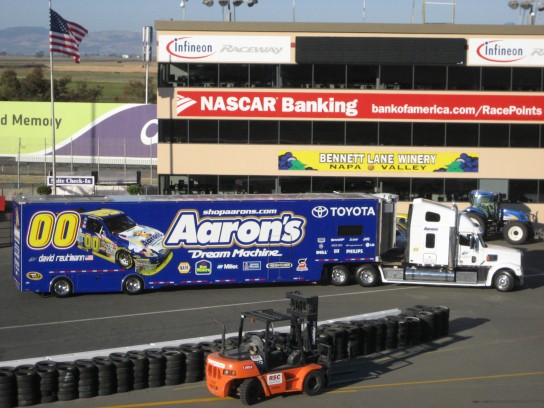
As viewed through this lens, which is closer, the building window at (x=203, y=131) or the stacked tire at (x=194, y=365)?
the stacked tire at (x=194, y=365)

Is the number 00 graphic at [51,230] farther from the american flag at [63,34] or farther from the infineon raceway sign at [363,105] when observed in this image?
the american flag at [63,34]

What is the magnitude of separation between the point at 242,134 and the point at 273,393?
95.0 ft

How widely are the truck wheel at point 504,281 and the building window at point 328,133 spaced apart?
16751 millimetres

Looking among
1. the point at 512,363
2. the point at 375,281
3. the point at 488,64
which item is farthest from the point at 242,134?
the point at 512,363

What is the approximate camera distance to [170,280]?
94.0ft

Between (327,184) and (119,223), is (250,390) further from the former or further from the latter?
(327,184)

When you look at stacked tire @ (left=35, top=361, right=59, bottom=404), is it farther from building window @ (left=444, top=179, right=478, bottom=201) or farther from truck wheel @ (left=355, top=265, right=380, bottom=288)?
building window @ (left=444, top=179, right=478, bottom=201)

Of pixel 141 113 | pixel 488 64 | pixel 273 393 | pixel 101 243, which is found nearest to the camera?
pixel 273 393

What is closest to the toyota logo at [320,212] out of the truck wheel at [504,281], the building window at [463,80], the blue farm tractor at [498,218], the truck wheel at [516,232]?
the truck wheel at [504,281]

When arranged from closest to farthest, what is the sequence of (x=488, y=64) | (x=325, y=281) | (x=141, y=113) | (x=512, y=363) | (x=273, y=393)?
(x=273, y=393), (x=512, y=363), (x=325, y=281), (x=488, y=64), (x=141, y=113)

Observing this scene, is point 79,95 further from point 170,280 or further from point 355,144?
point 170,280

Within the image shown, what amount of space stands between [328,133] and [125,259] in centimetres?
1924

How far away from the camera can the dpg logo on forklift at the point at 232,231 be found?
28609mm

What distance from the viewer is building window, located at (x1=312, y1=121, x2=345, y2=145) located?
44469 mm
